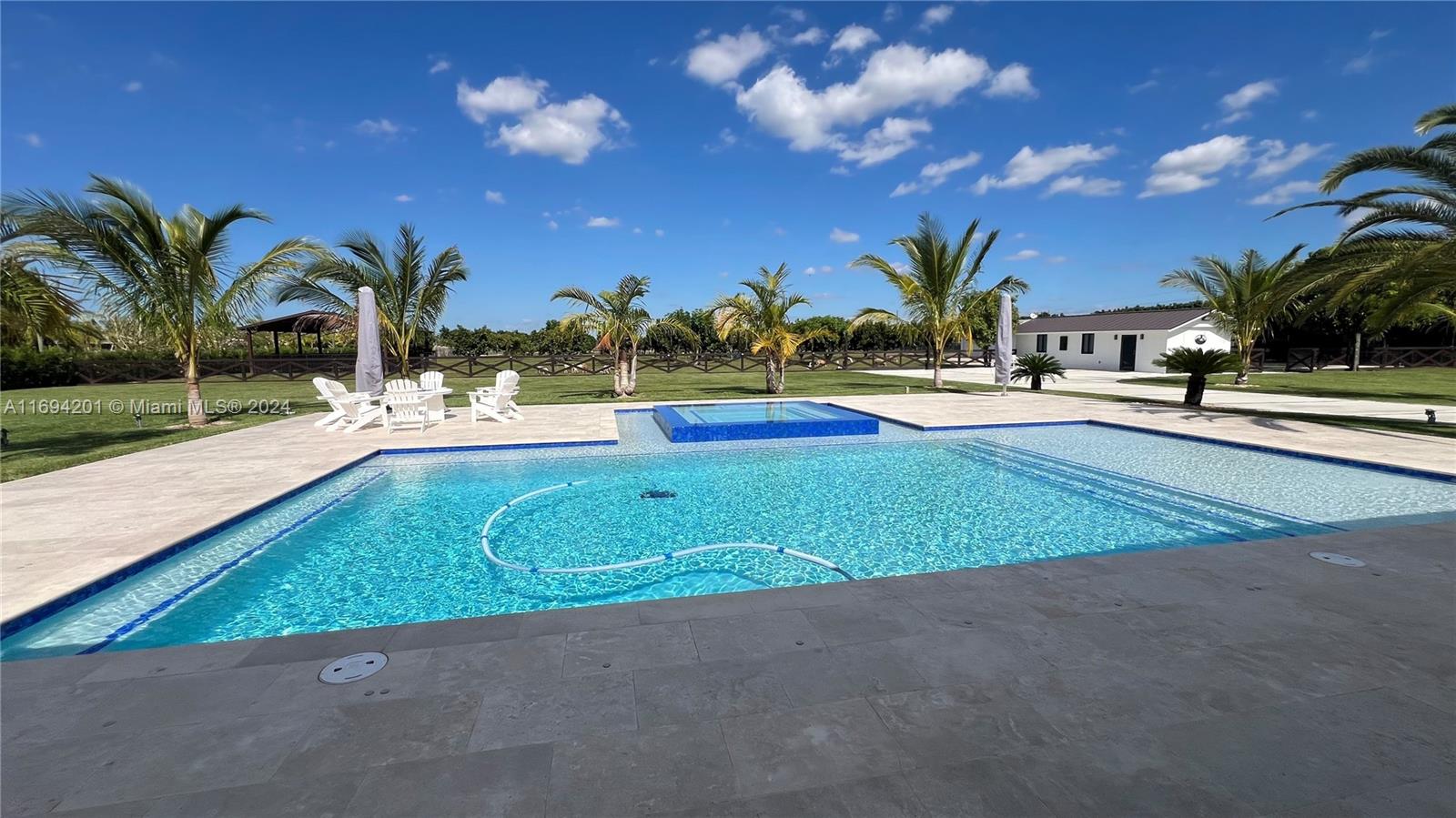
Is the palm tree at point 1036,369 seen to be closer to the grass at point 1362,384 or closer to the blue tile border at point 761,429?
the grass at point 1362,384

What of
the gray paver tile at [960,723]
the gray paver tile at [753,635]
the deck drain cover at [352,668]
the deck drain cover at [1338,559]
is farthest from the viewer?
the deck drain cover at [1338,559]

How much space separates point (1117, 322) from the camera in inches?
1268

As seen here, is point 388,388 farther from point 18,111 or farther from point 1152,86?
point 1152,86

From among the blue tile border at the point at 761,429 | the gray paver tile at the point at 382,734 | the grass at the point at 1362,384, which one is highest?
the grass at the point at 1362,384

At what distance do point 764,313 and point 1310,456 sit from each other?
11.5 meters

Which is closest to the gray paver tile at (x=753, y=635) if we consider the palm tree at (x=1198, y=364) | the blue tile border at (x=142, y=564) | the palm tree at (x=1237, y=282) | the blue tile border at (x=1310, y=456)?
the blue tile border at (x=142, y=564)

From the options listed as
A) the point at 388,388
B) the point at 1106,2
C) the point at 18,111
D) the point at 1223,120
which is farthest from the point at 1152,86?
the point at 18,111

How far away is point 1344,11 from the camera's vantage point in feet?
34.1

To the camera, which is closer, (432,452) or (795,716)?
(795,716)

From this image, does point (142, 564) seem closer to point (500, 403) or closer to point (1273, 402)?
point (500, 403)

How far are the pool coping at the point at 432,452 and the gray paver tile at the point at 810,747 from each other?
4404 millimetres

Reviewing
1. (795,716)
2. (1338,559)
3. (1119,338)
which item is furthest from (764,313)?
(1119,338)

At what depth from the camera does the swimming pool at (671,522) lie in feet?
14.0

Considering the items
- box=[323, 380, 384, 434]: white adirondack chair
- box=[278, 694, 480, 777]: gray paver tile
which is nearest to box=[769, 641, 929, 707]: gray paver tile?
box=[278, 694, 480, 777]: gray paver tile
